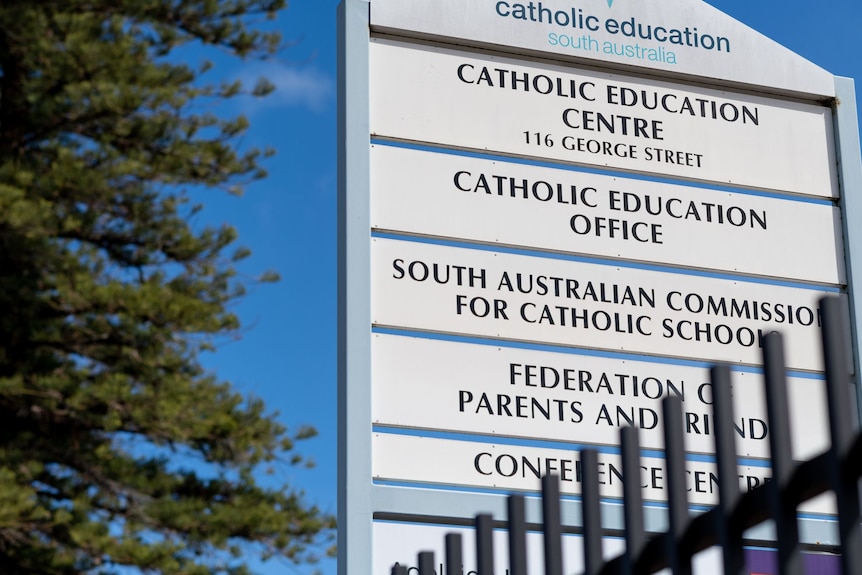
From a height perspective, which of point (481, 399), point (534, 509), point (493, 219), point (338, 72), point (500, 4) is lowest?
point (534, 509)

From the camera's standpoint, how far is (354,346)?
6.71 meters

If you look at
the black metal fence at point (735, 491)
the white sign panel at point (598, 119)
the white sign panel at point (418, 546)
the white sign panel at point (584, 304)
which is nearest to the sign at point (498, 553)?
the white sign panel at point (418, 546)

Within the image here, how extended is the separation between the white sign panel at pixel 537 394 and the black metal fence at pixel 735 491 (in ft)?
10.9

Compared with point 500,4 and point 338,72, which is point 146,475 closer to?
point 338,72

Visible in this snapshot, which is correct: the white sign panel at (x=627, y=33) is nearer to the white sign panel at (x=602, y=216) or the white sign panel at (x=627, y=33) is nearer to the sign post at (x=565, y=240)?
the sign post at (x=565, y=240)

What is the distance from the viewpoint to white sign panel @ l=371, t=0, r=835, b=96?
295 inches

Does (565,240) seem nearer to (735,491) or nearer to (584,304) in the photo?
(584,304)

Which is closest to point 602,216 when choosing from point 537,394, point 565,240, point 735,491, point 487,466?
point 565,240

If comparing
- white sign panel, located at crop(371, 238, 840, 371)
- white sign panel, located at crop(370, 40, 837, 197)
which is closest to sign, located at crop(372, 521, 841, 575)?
white sign panel, located at crop(371, 238, 840, 371)

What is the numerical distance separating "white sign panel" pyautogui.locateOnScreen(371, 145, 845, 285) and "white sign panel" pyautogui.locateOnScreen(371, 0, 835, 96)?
0.69 meters

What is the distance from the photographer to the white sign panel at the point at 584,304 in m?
6.97

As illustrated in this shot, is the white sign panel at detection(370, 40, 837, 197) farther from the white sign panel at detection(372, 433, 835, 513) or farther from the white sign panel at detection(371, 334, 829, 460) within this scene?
the white sign panel at detection(372, 433, 835, 513)

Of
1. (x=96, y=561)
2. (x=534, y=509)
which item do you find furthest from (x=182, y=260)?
(x=534, y=509)

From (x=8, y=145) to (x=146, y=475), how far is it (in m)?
2.38
